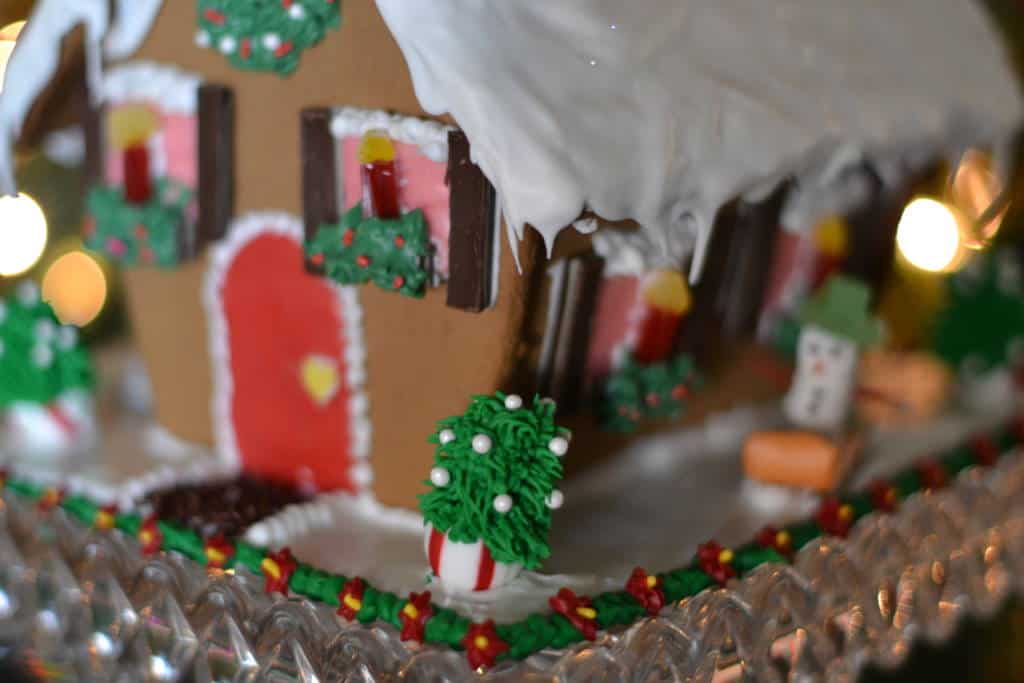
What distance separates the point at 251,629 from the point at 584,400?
738 millimetres

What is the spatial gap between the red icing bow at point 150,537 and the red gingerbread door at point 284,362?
321 millimetres

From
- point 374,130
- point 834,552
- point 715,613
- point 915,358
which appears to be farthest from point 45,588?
point 915,358

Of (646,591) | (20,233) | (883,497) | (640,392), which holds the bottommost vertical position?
(646,591)

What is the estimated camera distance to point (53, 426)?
2.17 metres

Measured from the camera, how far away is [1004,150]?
230 cm

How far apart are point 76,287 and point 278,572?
1431 millimetres

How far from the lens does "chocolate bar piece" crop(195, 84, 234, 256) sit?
1873mm

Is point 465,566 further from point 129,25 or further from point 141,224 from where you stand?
point 129,25

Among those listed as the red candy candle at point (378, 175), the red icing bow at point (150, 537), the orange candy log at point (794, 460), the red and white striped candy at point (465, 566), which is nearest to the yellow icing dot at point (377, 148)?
the red candy candle at point (378, 175)

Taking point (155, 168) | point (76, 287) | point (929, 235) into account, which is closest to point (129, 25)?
point (155, 168)

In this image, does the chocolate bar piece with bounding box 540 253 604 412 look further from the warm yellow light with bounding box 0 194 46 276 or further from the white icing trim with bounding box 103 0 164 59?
the warm yellow light with bounding box 0 194 46 276

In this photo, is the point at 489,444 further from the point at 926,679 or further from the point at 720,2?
the point at 926,679

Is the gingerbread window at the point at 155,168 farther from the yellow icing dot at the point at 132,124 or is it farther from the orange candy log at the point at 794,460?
the orange candy log at the point at 794,460

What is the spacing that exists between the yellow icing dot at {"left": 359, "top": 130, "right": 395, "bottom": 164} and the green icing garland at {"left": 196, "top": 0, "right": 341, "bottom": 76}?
0.21m
